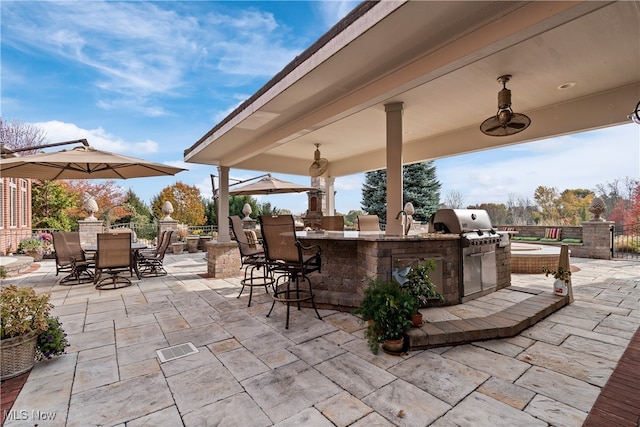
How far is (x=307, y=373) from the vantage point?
2.21 metres

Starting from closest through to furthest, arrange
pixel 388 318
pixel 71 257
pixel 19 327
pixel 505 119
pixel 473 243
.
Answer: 1. pixel 19 327
2. pixel 388 318
3. pixel 505 119
4. pixel 473 243
5. pixel 71 257

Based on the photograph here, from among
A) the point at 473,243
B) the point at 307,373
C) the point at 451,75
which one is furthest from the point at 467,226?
the point at 307,373

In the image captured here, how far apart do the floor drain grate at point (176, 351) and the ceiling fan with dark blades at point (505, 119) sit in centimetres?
427

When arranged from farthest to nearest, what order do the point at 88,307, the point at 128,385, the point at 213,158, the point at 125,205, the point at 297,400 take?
the point at 125,205 < the point at 213,158 < the point at 88,307 < the point at 128,385 < the point at 297,400

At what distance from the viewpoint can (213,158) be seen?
6.20 metres

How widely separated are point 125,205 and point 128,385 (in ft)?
51.6

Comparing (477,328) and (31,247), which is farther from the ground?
(31,247)

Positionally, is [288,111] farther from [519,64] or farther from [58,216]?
[58,216]

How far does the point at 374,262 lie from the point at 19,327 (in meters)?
3.16

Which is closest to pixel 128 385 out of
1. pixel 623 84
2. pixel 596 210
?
pixel 623 84

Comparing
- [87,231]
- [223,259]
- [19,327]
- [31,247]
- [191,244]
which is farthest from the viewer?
[191,244]

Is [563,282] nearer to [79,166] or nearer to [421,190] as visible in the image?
[79,166]

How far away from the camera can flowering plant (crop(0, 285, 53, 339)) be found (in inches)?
84.7

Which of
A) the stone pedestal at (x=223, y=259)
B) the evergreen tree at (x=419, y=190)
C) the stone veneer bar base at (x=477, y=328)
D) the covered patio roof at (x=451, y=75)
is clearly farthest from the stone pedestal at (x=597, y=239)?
the stone pedestal at (x=223, y=259)
